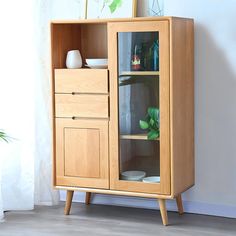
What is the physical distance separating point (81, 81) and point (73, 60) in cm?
19

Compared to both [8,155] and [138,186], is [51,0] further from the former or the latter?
[138,186]

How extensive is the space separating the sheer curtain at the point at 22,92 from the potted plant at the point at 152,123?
784 mm

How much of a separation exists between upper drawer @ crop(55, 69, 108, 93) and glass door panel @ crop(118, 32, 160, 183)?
0.35ft

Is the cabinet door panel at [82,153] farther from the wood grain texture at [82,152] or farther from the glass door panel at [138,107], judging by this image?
the glass door panel at [138,107]

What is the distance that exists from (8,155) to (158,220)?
1.06 metres

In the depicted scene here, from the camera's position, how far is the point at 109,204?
161 inches

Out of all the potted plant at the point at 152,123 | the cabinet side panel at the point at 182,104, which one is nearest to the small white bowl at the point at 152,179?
the cabinet side panel at the point at 182,104

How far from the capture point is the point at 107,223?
144 inches

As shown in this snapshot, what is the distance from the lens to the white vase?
377 cm

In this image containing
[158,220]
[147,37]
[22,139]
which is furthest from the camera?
[22,139]

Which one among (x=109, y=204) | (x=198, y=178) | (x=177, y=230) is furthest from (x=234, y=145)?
(x=109, y=204)

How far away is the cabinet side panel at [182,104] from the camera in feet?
11.3

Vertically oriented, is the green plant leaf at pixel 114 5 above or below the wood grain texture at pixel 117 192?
above

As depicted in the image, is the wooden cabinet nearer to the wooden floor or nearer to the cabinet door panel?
the cabinet door panel
